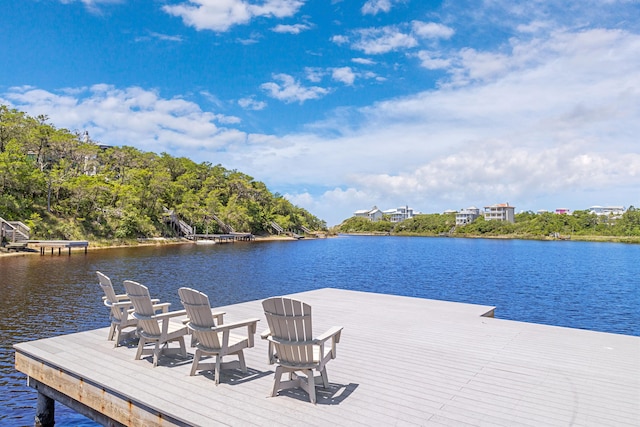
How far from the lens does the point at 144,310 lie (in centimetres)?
493

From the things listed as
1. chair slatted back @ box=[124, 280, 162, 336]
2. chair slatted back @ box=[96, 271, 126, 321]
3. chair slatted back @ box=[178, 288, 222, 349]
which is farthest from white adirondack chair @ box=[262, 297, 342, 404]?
chair slatted back @ box=[96, 271, 126, 321]

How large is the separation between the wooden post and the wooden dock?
23cm

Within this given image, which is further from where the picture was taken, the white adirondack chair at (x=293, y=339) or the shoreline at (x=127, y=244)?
the shoreline at (x=127, y=244)

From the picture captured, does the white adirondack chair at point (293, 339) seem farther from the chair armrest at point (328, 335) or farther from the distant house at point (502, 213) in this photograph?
the distant house at point (502, 213)

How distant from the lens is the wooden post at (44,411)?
534cm

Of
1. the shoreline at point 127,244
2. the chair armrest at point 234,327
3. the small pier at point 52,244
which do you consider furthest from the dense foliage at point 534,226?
the chair armrest at point 234,327

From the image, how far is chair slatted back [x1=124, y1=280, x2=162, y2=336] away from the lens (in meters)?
4.88

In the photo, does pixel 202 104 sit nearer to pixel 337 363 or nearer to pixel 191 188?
pixel 191 188

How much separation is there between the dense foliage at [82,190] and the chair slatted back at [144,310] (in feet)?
110

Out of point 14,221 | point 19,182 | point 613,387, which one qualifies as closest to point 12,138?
point 19,182

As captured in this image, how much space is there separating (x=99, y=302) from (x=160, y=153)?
192ft

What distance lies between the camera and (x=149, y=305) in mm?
4852

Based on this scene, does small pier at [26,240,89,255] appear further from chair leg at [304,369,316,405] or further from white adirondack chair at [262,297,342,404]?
chair leg at [304,369,316,405]

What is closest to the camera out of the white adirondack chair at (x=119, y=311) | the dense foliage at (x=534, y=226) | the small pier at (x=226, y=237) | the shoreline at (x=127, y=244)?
the white adirondack chair at (x=119, y=311)
